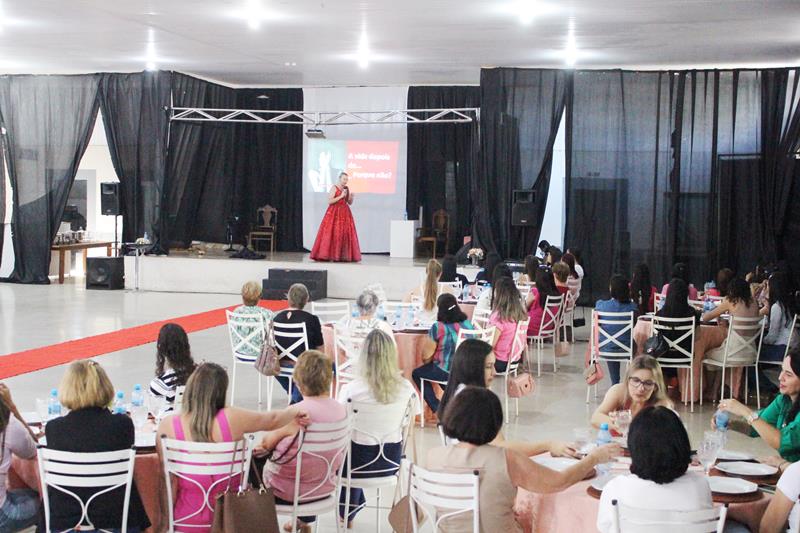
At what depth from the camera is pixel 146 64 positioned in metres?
16.3

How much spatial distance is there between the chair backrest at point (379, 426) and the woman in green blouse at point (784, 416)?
153cm

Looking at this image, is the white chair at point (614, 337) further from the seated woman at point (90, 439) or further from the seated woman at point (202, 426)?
the seated woman at point (90, 439)

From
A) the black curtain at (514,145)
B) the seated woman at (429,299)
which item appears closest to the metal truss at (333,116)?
the black curtain at (514,145)

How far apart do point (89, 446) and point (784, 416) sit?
10.2ft

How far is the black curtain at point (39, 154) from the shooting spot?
1727cm

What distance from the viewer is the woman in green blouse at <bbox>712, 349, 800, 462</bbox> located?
4.32 m

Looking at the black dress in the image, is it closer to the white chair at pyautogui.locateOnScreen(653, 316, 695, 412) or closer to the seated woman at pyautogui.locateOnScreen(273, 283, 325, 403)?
the seated woman at pyautogui.locateOnScreen(273, 283, 325, 403)

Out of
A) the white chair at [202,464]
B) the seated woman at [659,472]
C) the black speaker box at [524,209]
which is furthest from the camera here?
the black speaker box at [524,209]

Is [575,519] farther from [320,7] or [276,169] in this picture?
[276,169]

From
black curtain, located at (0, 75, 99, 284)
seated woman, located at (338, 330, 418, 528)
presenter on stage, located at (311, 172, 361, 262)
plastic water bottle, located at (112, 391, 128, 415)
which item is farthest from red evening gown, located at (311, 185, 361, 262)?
plastic water bottle, located at (112, 391, 128, 415)

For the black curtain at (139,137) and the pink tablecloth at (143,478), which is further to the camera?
the black curtain at (139,137)

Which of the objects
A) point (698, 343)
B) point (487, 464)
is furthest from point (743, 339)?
point (487, 464)

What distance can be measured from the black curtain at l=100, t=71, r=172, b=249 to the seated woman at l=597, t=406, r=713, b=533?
47.6 feet

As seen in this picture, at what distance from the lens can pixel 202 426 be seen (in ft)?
12.9
